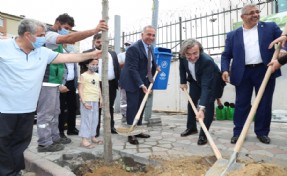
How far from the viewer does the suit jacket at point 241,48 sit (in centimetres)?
389

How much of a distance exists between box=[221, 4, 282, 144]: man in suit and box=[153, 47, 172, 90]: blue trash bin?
5.87ft

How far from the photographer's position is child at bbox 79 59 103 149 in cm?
413

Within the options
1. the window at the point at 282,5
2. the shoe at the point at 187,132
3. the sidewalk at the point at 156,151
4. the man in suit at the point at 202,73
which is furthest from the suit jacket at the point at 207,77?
the window at the point at 282,5

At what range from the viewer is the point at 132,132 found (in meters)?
4.08

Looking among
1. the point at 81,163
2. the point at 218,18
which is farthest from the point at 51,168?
the point at 218,18

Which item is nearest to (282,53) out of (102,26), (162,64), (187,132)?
(187,132)

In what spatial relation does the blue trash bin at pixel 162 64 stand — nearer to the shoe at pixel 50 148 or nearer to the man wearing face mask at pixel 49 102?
the man wearing face mask at pixel 49 102

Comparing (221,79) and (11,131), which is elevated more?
(221,79)

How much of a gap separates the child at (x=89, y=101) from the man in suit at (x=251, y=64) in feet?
6.40

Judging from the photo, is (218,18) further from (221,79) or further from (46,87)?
(46,87)

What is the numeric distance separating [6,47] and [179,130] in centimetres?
353

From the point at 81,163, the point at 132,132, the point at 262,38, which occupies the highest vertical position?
the point at 262,38

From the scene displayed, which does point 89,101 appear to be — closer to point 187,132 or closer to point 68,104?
point 68,104

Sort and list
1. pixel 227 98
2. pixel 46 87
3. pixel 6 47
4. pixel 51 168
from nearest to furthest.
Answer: pixel 6 47
pixel 51 168
pixel 46 87
pixel 227 98
